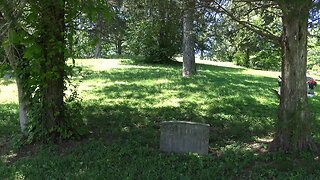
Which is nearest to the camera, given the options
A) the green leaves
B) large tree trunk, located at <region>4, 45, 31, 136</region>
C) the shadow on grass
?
the green leaves

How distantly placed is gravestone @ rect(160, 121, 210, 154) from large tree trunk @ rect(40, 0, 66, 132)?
2217 millimetres

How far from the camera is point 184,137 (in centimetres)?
486

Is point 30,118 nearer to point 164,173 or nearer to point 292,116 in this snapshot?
point 164,173

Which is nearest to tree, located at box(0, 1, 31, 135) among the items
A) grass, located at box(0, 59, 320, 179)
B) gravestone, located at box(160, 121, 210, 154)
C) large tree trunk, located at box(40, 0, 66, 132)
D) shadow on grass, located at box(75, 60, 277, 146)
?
large tree trunk, located at box(40, 0, 66, 132)

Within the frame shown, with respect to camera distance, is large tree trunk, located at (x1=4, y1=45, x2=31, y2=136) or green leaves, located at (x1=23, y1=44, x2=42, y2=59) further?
large tree trunk, located at (x1=4, y1=45, x2=31, y2=136)

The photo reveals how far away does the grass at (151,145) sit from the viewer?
4043mm

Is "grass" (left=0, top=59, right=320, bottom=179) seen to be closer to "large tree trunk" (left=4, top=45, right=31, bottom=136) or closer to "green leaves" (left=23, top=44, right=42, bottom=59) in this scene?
"large tree trunk" (left=4, top=45, right=31, bottom=136)

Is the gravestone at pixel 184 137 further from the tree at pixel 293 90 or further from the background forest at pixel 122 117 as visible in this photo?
the tree at pixel 293 90

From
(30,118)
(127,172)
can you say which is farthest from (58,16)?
(127,172)

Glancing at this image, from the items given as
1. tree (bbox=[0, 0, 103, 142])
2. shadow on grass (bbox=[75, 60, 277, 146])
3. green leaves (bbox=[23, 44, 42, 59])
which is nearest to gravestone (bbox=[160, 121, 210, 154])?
shadow on grass (bbox=[75, 60, 277, 146])

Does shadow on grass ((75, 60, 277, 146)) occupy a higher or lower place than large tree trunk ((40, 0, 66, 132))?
lower

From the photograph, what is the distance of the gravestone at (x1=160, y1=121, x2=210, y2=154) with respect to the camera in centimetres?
478

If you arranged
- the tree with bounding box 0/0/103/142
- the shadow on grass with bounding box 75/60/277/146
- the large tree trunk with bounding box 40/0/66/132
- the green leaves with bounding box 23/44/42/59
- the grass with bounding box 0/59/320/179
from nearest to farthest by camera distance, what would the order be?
the grass with bounding box 0/59/320/179 → the green leaves with bounding box 23/44/42/59 → the tree with bounding box 0/0/103/142 → the large tree trunk with bounding box 40/0/66/132 → the shadow on grass with bounding box 75/60/277/146

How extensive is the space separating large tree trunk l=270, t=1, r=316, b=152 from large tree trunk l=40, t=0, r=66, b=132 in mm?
4085
